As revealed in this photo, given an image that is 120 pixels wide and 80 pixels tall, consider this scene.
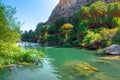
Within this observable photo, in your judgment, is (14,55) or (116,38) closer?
(14,55)

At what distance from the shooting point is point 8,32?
29.3 metres

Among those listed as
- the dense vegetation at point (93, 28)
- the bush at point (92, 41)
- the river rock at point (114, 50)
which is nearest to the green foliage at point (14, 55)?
the river rock at point (114, 50)

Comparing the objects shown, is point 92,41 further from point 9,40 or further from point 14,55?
point 9,40

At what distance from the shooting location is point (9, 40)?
2984 cm

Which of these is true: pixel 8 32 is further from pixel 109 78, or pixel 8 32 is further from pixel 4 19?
pixel 109 78

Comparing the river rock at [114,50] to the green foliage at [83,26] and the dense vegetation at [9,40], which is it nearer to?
the dense vegetation at [9,40]

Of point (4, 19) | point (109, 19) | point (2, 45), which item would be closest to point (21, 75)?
point (2, 45)

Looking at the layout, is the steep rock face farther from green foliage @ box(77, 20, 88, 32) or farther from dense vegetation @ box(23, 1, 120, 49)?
green foliage @ box(77, 20, 88, 32)

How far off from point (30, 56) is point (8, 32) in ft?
17.9

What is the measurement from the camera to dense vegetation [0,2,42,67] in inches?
1144

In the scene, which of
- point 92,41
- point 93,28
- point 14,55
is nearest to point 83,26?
point 93,28

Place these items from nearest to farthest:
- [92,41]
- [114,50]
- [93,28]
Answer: [114,50], [92,41], [93,28]

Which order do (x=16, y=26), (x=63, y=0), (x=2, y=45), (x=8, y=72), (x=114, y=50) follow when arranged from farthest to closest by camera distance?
(x=63, y=0)
(x=114, y=50)
(x=16, y=26)
(x=2, y=45)
(x=8, y=72)

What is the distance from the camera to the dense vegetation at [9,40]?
2905cm
